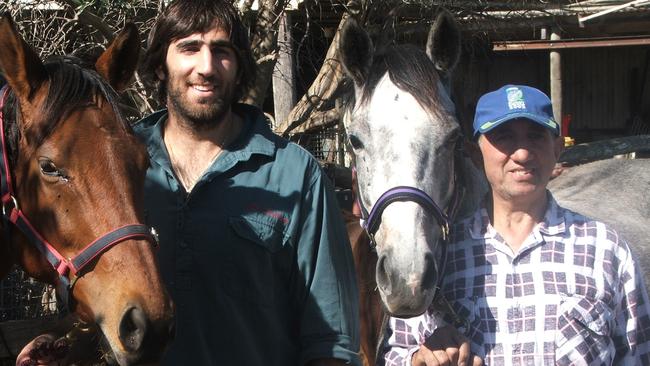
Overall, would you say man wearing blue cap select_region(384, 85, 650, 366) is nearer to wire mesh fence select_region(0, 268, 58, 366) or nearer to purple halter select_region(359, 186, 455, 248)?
purple halter select_region(359, 186, 455, 248)

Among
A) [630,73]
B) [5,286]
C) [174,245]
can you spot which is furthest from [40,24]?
[630,73]

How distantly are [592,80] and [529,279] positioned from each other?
1102 cm

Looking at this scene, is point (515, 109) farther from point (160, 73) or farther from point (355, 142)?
point (160, 73)

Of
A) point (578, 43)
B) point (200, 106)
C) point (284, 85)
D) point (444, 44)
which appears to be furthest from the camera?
point (578, 43)

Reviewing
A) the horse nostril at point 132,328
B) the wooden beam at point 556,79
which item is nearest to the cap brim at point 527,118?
the horse nostril at point 132,328

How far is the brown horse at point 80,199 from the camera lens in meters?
1.87

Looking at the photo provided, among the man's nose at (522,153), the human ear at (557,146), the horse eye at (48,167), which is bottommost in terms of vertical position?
the human ear at (557,146)

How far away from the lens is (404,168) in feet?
9.18

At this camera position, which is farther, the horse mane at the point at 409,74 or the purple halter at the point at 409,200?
the horse mane at the point at 409,74

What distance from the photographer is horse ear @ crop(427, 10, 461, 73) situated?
316cm

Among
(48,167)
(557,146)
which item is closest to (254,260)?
(48,167)

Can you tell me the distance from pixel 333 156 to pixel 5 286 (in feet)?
9.05

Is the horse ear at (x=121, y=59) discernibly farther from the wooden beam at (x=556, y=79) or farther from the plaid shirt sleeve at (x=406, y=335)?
the wooden beam at (x=556, y=79)

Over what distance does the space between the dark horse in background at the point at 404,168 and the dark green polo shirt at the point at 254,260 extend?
33cm
